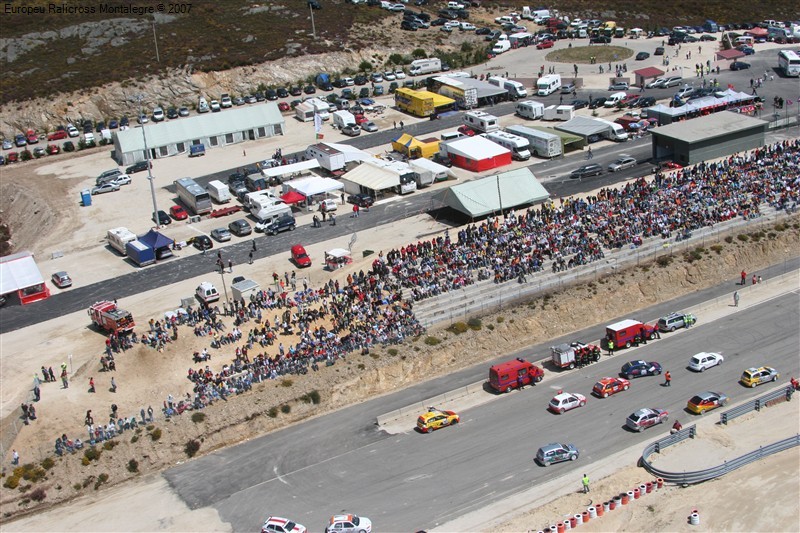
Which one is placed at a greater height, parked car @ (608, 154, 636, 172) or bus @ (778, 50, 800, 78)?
bus @ (778, 50, 800, 78)

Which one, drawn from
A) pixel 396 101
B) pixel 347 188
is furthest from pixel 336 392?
pixel 396 101

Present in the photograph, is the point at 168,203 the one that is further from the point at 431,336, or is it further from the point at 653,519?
the point at 653,519

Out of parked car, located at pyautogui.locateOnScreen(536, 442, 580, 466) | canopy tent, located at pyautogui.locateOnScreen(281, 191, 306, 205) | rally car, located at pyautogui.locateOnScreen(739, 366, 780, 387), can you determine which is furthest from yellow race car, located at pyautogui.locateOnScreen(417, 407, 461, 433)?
canopy tent, located at pyautogui.locateOnScreen(281, 191, 306, 205)

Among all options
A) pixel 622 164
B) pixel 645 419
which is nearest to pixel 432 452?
pixel 645 419

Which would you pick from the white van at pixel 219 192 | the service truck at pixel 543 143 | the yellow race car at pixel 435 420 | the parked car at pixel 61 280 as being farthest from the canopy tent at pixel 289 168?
the yellow race car at pixel 435 420

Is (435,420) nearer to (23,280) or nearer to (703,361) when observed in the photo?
(703,361)

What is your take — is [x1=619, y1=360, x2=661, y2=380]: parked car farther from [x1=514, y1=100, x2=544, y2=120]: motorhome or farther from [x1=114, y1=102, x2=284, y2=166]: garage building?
[x1=114, y1=102, x2=284, y2=166]: garage building
